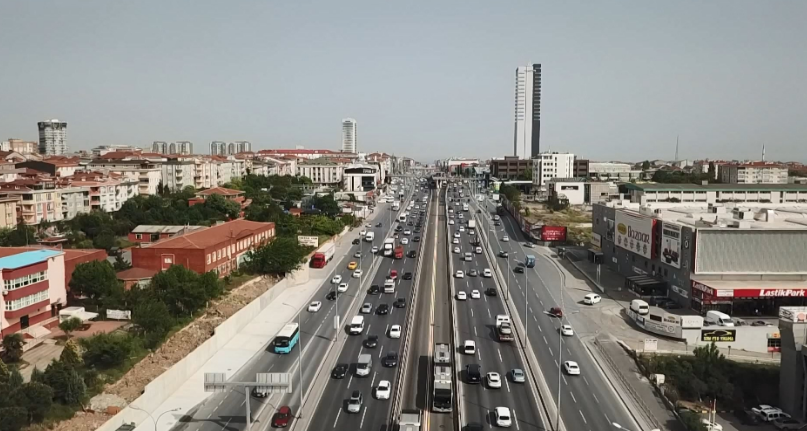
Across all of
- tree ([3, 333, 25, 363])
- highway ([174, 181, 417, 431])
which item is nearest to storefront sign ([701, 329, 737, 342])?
highway ([174, 181, 417, 431])

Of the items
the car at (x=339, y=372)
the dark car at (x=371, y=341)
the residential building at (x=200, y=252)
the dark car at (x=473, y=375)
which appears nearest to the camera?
the dark car at (x=473, y=375)

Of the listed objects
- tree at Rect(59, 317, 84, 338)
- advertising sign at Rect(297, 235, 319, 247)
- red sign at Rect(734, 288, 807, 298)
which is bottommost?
tree at Rect(59, 317, 84, 338)

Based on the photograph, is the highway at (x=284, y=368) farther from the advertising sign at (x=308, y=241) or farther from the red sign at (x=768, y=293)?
the red sign at (x=768, y=293)

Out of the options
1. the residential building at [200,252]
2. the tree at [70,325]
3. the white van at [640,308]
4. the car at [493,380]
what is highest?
the residential building at [200,252]

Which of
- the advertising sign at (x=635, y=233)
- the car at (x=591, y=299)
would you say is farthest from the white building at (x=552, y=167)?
the car at (x=591, y=299)

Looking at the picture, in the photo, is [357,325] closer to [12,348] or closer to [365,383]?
[365,383]

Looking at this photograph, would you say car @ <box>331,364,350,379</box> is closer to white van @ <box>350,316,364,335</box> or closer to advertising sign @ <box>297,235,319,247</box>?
white van @ <box>350,316,364,335</box>
